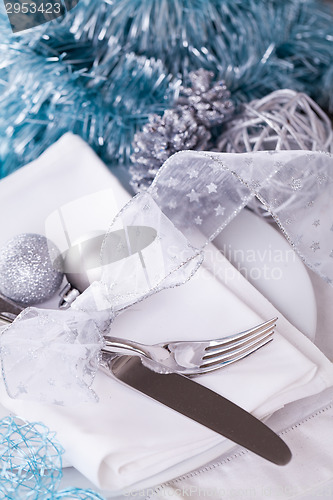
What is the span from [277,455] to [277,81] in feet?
1.80

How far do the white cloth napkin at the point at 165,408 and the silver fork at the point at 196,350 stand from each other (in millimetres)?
12

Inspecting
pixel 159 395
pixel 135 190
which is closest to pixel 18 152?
pixel 135 190

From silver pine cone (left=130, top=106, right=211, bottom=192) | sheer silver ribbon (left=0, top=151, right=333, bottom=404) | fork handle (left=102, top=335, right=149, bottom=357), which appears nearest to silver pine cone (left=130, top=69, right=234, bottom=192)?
silver pine cone (left=130, top=106, right=211, bottom=192)

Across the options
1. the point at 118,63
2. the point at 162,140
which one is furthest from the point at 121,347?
the point at 118,63

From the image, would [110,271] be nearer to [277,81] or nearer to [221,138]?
[221,138]

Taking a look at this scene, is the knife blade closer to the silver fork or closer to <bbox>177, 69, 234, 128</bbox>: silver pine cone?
the silver fork

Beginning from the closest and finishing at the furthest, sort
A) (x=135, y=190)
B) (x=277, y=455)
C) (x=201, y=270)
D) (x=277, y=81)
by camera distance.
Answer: (x=277, y=455)
(x=201, y=270)
(x=135, y=190)
(x=277, y=81)

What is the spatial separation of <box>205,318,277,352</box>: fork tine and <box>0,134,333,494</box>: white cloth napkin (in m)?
0.02

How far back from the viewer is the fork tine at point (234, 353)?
48 centimetres

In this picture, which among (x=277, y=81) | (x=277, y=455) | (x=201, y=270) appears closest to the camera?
(x=277, y=455)

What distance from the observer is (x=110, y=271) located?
1.67ft

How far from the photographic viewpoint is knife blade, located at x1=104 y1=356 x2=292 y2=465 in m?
0.44

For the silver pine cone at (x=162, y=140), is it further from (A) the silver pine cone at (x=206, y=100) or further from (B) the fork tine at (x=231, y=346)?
(B) the fork tine at (x=231, y=346)

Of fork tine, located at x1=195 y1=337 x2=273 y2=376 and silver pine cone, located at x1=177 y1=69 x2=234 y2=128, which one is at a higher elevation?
silver pine cone, located at x1=177 y1=69 x2=234 y2=128
